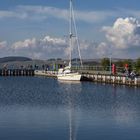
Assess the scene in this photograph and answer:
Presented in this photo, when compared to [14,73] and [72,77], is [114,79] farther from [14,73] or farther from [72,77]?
[14,73]

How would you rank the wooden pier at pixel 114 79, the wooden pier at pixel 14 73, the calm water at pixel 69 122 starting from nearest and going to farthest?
the calm water at pixel 69 122 < the wooden pier at pixel 114 79 < the wooden pier at pixel 14 73

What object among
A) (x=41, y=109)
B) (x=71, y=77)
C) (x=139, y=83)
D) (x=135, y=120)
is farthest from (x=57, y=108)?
(x=71, y=77)

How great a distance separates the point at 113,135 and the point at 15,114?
43.2 feet

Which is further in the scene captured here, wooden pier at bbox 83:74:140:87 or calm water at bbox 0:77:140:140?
wooden pier at bbox 83:74:140:87

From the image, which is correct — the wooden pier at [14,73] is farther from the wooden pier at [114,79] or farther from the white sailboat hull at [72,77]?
the wooden pier at [114,79]

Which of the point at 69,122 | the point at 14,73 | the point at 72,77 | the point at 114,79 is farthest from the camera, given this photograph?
the point at 14,73

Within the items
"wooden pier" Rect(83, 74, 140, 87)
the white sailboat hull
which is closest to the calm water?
"wooden pier" Rect(83, 74, 140, 87)

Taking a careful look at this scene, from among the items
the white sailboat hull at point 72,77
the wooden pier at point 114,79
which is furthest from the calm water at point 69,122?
the white sailboat hull at point 72,77

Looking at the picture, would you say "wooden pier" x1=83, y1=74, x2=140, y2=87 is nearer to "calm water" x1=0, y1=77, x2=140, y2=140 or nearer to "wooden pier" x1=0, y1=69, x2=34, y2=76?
"calm water" x1=0, y1=77, x2=140, y2=140

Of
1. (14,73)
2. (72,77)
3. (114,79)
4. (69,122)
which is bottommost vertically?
(69,122)

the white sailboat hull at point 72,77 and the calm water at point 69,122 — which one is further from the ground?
the white sailboat hull at point 72,77

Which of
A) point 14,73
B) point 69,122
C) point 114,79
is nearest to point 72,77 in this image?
point 114,79

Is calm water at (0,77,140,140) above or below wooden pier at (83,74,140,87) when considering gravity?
below

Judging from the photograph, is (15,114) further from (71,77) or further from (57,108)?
(71,77)
